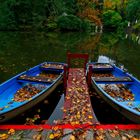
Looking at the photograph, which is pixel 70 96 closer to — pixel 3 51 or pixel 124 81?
pixel 124 81

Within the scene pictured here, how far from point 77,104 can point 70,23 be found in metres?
33.2

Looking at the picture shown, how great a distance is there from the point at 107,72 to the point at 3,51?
10.2 m

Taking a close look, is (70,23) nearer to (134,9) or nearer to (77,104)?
(134,9)

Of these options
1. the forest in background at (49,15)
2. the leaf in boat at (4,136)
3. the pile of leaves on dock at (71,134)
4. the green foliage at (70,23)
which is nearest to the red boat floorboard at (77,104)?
the pile of leaves on dock at (71,134)

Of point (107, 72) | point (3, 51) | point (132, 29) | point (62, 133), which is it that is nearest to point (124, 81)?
point (107, 72)

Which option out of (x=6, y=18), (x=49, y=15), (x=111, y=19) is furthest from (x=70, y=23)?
(x=111, y=19)

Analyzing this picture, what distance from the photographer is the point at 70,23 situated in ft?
126

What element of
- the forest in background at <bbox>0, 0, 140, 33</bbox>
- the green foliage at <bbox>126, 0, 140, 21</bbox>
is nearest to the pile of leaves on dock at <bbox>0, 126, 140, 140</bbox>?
Answer: the forest in background at <bbox>0, 0, 140, 33</bbox>

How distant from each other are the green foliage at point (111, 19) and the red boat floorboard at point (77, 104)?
41.3m

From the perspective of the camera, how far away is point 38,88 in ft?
29.2

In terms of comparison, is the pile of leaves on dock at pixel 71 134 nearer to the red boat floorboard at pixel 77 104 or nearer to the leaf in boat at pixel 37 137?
the leaf in boat at pixel 37 137

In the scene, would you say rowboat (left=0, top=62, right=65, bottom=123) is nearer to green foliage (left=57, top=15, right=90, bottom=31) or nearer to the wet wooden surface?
the wet wooden surface

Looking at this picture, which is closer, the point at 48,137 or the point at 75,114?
the point at 48,137

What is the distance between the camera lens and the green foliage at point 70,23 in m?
37.8
